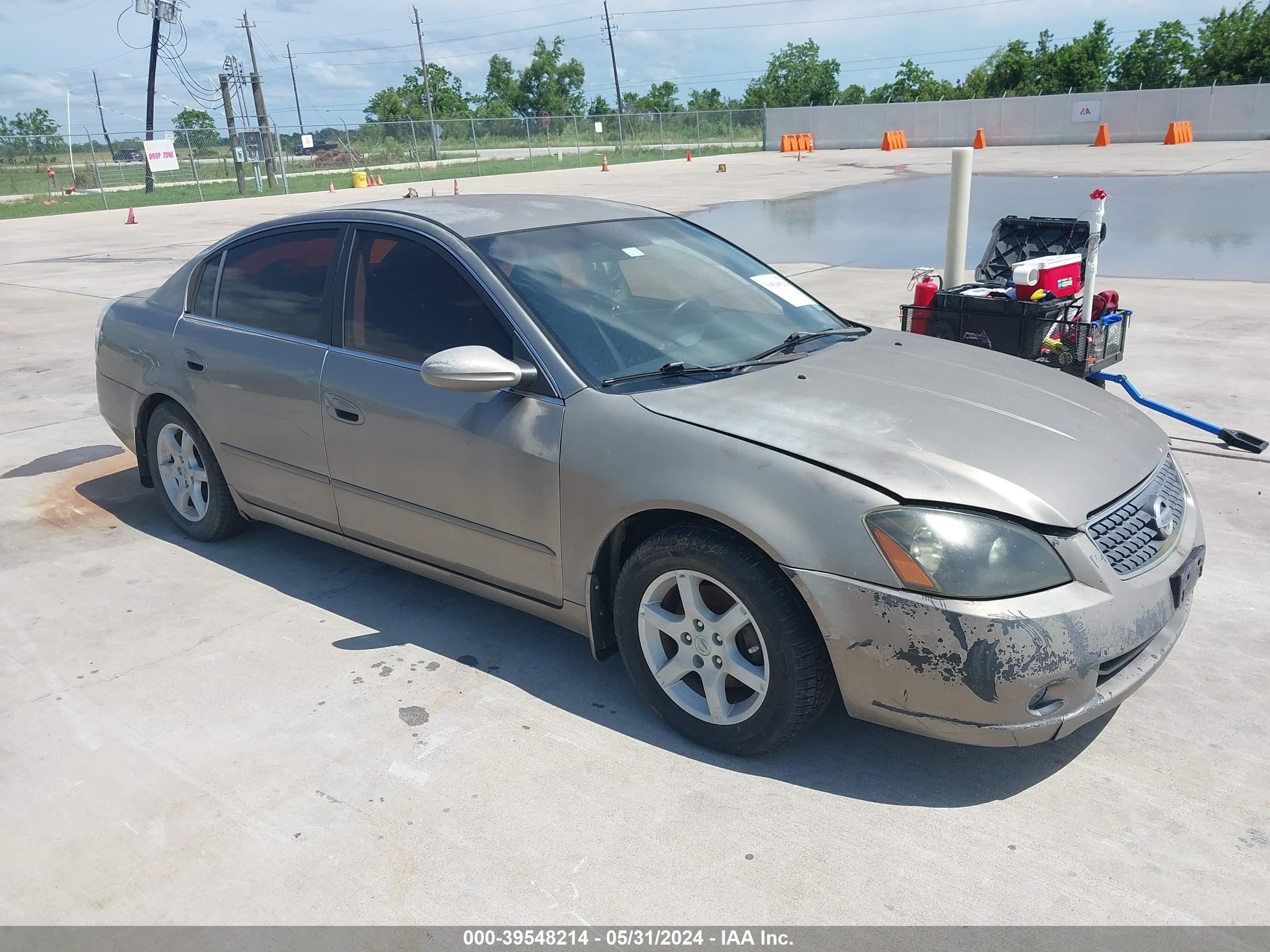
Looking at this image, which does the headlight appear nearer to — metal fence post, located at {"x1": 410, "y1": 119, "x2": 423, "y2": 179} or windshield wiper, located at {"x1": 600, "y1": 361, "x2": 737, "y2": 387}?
windshield wiper, located at {"x1": 600, "y1": 361, "x2": 737, "y2": 387}

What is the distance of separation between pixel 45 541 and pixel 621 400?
347cm

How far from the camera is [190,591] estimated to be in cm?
453

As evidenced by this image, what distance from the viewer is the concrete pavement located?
2.64 m

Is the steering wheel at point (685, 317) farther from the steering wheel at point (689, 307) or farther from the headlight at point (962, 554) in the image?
the headlight at point (962, 554)

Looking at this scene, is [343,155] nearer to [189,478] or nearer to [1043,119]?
[1043,119]

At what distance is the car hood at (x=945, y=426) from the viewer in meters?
2.86

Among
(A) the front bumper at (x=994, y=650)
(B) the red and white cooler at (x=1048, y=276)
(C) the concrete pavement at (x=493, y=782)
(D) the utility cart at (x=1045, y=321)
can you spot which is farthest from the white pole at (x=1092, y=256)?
(A) the front bumper at (x=994, y=650)

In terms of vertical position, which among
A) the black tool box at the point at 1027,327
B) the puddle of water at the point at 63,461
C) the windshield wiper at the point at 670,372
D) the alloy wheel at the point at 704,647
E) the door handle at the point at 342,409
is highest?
the windshield wiper at the point at 670,372

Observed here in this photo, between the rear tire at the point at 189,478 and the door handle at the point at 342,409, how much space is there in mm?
1015

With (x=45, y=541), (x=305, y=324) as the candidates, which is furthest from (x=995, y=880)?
(x=45, y=541)

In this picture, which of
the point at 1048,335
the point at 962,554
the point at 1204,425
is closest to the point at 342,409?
the point at 962,554

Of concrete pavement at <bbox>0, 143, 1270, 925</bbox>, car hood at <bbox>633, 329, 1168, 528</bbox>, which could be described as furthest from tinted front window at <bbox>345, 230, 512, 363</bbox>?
concrete pavement at <bbox>0, 143, 1270, 925</bbox>
